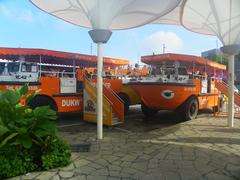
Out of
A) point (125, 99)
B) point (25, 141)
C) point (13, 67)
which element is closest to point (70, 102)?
point (13, 67)

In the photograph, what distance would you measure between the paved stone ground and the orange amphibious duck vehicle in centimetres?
181

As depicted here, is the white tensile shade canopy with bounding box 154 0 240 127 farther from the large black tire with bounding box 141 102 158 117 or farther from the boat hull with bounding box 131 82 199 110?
the large black tire with bounding box 141 102 158 117

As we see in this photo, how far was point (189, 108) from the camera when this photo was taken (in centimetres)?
1221

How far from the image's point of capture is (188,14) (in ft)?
37.4

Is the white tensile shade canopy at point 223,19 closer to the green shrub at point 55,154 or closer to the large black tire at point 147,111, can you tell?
the large black tire at point 147,111

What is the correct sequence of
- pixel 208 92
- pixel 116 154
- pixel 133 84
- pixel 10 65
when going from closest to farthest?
pixel 116 154
pixel 10 65
pixel 133 84
pixel 208 92

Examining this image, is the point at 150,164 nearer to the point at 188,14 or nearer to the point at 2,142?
the point at 2,142

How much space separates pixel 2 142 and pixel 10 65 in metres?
6.11

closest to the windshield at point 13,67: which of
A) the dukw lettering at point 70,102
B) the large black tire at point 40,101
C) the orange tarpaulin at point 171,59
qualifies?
the large black tire at point 40,101

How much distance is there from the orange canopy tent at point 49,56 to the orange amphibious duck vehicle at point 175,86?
84.2 inches

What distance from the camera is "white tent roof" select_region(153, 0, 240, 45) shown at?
32.4 ft

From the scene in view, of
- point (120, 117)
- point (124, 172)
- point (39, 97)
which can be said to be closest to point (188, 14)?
point (120, 117)

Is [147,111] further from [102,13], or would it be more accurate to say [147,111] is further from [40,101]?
[102,13]

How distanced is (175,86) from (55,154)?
6.83 meters
